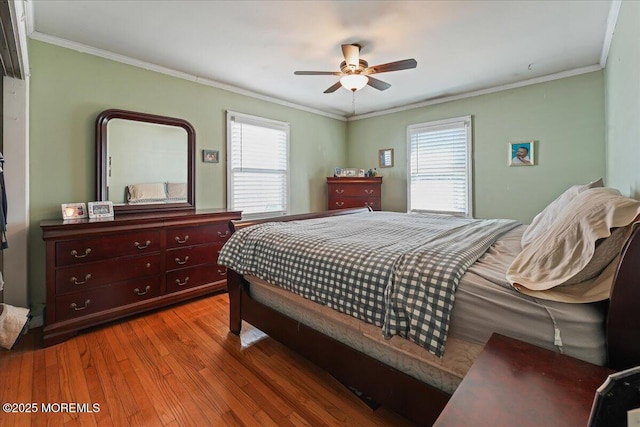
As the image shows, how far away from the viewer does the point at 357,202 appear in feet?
15.8

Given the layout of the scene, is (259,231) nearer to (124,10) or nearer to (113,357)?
(113,357)

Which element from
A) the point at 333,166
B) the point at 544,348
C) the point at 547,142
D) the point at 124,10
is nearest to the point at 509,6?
the point at 547,142

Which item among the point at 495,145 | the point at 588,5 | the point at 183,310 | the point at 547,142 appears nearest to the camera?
the point at 588,5

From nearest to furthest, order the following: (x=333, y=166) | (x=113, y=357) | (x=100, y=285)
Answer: (x=113, y=357), (x=100, y=285), (x=333, y=166)

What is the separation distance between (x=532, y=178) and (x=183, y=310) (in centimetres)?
429

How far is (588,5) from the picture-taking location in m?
2.12

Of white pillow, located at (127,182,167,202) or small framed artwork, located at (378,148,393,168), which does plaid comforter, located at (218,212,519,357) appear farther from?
small framed artwork, located at (378,148,393,168)

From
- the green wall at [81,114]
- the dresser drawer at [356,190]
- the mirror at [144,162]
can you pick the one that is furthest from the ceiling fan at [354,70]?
the dresser drawer at [356,190]

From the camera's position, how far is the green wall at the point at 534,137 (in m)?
3.18

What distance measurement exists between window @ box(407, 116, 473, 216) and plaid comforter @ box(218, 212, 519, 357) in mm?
2085

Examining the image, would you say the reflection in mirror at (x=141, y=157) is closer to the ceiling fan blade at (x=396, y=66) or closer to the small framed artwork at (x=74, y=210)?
the small framed artwork at (x=74, y=210)

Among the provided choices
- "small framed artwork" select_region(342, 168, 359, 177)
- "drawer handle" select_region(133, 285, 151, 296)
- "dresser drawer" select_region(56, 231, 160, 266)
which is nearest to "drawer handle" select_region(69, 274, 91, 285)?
"dresser drawer" select_region(56, 231, 160, 266)

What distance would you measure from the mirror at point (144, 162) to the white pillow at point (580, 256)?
10.7 feet

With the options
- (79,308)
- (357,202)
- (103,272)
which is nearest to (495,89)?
(357,202)
